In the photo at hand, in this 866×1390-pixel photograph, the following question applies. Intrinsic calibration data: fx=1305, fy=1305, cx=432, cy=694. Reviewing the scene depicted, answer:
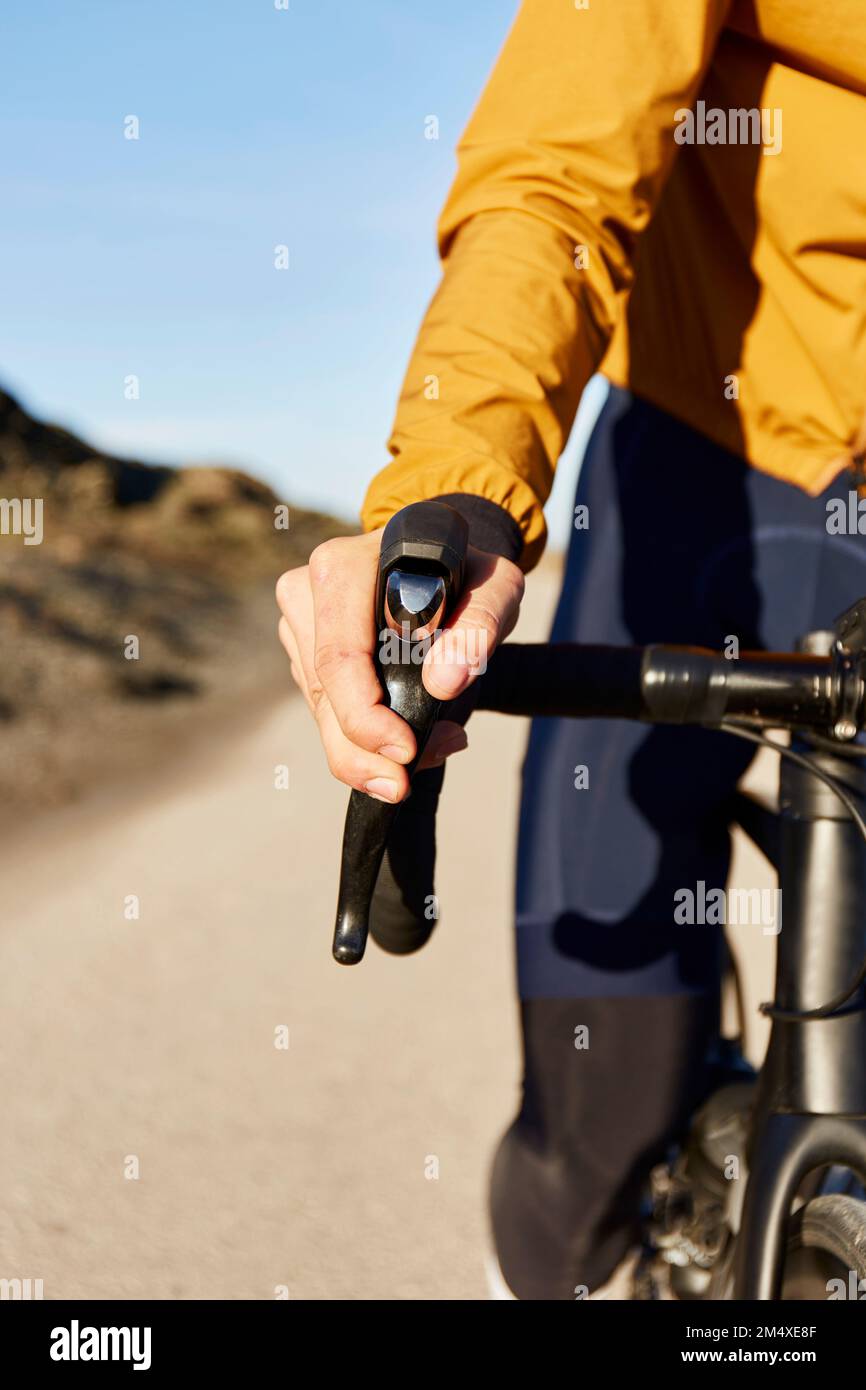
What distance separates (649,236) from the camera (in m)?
1.96

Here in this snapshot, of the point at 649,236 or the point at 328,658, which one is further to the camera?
the point at 649,236

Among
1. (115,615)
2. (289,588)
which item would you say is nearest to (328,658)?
(289,588)

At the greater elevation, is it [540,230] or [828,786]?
[540,230]

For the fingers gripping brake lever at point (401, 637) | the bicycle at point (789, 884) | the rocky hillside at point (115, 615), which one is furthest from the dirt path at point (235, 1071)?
the fingers gripping brake lever at point (401, 637)

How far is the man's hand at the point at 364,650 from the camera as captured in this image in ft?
3.42

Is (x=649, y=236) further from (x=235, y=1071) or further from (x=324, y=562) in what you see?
(x=235, y=1071)

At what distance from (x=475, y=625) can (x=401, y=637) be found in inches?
3.1

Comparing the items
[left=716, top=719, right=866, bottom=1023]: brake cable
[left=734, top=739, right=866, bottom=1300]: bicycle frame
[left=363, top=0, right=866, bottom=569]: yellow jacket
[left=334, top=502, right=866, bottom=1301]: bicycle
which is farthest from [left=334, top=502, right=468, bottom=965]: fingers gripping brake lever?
[left=734, top=739, right=866, bottom=1300]: bicycle frame

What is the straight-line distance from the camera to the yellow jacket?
1.37 m

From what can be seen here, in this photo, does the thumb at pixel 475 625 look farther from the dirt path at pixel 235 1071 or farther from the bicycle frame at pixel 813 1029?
the dirt path at pixel 235 1071

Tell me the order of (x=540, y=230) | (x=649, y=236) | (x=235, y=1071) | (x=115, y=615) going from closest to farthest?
(x=540, y=230), (x=649, y=236), (x=235, y=1071), (x=115, y=615)

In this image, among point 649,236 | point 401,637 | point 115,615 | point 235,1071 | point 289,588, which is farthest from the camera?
point 115,615

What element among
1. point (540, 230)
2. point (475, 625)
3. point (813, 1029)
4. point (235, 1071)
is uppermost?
point (540, 230)
